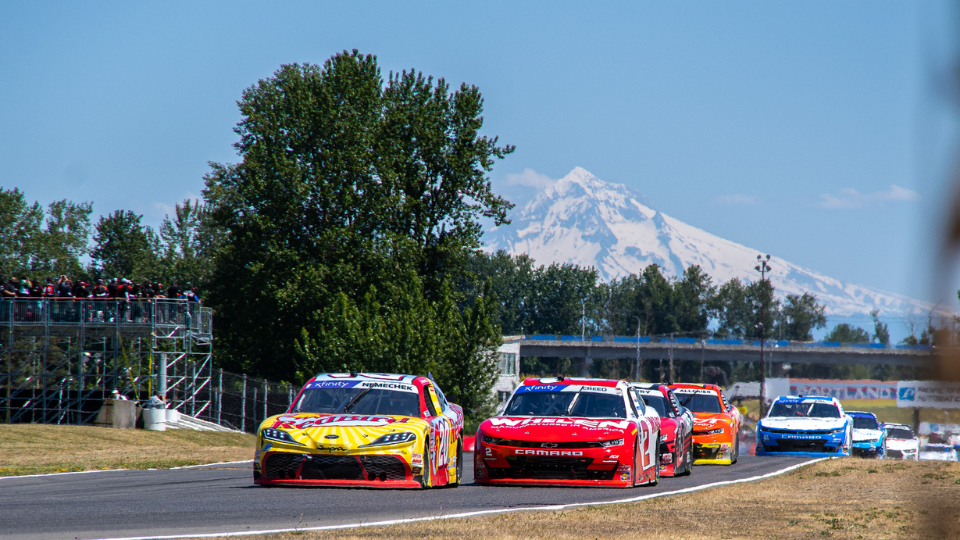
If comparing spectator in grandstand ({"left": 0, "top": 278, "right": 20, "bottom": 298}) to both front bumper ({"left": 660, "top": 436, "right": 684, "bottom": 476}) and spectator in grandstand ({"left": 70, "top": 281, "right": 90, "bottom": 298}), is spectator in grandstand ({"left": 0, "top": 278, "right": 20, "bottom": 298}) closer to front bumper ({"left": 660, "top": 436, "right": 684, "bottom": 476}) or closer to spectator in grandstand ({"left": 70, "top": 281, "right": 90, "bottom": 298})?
spectator in grandstand ({"left": 70, "top": 281, "right": 90, "bottom": 298})

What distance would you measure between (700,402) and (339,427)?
12.0m

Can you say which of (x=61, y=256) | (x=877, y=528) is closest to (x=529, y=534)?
(x=877, y=528)

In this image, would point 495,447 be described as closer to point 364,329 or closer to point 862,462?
point 862,462

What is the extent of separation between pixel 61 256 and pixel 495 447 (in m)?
88.5

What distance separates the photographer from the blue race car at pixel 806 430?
25.9 m

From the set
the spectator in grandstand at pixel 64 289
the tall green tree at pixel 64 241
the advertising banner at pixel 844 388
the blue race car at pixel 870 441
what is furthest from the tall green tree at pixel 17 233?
the blue race car at pixel 870 441

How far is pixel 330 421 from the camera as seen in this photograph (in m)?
13.7

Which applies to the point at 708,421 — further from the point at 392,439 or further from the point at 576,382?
the point at 392,439

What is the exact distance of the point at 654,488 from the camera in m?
15.0

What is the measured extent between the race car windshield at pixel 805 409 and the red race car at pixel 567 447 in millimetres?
13127

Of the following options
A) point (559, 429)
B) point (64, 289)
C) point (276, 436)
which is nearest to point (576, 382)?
point (559, 429)

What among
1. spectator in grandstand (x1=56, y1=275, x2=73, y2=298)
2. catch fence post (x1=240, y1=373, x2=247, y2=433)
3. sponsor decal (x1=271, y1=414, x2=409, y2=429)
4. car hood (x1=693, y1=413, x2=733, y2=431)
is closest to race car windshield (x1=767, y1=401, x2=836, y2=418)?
car hood (x1=693, y1=413, x2=733, y2=431)

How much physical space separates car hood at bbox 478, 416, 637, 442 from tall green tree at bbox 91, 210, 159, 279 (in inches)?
3311

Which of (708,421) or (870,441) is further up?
(708,421)
